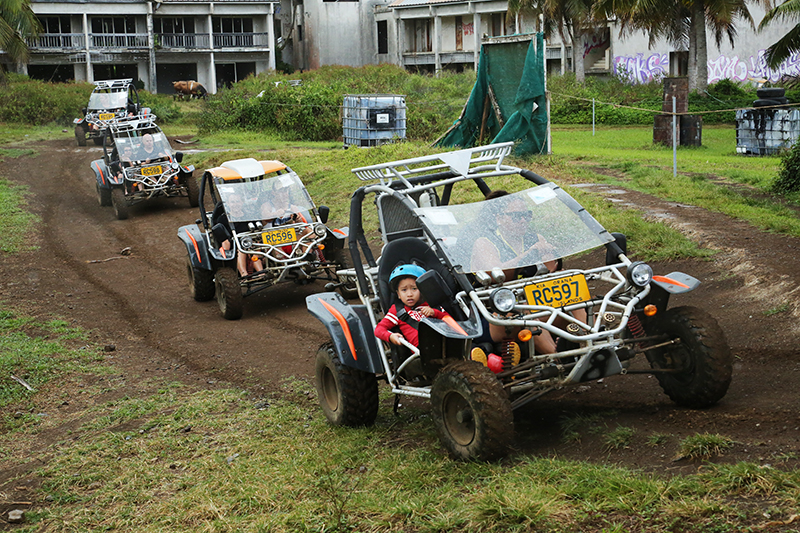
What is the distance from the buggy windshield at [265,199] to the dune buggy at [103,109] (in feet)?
60.9

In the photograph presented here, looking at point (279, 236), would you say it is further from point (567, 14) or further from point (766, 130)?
point (567, 14)

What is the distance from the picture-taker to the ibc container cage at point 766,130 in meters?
18.3

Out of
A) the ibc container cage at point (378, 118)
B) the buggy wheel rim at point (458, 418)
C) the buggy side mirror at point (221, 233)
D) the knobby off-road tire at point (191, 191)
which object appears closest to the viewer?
the buggy wheel rim at point (458, 418)

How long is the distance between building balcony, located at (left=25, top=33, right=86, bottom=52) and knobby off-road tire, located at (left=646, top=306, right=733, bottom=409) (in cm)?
4660

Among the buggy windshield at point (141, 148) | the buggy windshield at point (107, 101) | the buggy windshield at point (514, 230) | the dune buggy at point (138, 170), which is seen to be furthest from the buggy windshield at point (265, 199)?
the buggy windshield at point (107, 101)

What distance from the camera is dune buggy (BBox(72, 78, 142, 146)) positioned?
93.6 feet

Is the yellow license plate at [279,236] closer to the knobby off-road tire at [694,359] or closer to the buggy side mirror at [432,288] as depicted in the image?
the buggy side mirror at [432,288]

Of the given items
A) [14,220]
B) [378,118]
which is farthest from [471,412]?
[378,118]

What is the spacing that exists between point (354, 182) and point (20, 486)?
12.0m

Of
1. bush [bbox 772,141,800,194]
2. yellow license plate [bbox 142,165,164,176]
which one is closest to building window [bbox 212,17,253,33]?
yellow license plate [bbox 142,165,164,176]

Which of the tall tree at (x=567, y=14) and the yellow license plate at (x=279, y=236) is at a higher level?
the tall tree at (x=567, y=14)

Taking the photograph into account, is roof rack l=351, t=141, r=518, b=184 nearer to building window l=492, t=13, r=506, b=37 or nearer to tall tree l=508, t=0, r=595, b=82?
tall tree l=508, t=0, r=595, b=82

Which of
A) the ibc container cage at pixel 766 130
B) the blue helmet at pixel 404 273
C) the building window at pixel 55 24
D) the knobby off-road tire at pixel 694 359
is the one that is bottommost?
the knobby off-road tire at pixel 694 359

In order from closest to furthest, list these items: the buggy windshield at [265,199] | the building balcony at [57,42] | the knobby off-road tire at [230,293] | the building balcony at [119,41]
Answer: the knobby off-road tire at [230,293] → the buggy windshield at [265,199] → the building balcony at [57,42] → the building balcony at [119,41]
